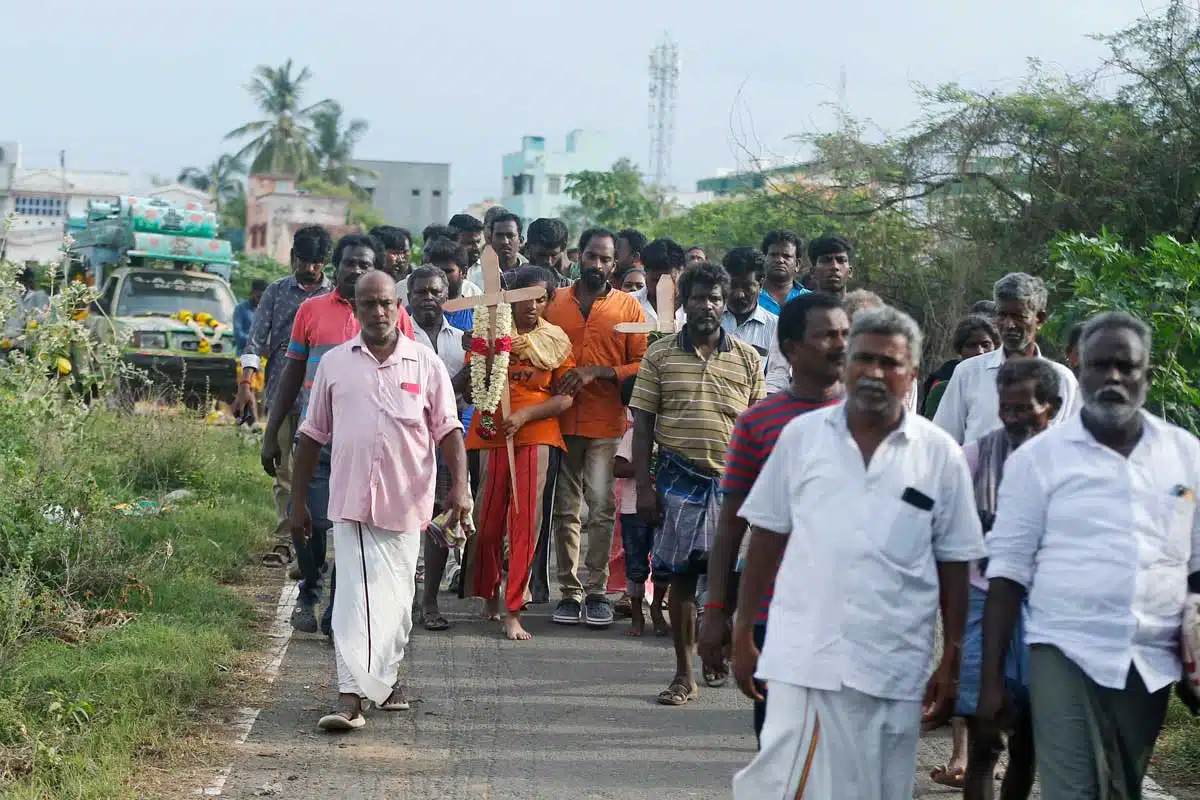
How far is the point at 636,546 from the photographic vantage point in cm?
905

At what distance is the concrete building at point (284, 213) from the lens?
65.4m

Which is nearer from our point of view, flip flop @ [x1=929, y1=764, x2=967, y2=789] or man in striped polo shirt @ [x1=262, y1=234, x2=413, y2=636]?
flip flop @ [x1=929, y1=764, x2=967, y2=789]

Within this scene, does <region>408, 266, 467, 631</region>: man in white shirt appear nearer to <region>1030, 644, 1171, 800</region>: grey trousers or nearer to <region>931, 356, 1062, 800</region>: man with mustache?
<region>931, 356, 1062, 800</region>: man with mustache

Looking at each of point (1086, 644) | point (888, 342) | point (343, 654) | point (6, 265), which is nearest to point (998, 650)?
point (1086, 644)

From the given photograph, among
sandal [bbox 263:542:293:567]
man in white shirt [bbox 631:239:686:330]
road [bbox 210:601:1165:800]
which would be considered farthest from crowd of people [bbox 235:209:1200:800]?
sandal [bbox 263:542:293:567]

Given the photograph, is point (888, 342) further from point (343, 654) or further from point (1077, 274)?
point (1077, 274)

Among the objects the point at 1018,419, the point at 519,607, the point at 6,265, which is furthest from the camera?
the point at 6,265

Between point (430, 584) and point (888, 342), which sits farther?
point (430, 584)

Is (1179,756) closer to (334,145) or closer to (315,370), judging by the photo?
(315,370)

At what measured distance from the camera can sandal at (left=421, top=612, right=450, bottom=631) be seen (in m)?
9.28

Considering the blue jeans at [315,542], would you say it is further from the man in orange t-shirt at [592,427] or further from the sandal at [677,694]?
the sandal at [677,694]

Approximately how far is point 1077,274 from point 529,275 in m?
3.54

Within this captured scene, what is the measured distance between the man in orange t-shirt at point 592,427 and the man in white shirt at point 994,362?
3.05 meters

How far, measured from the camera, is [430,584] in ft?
30.7
